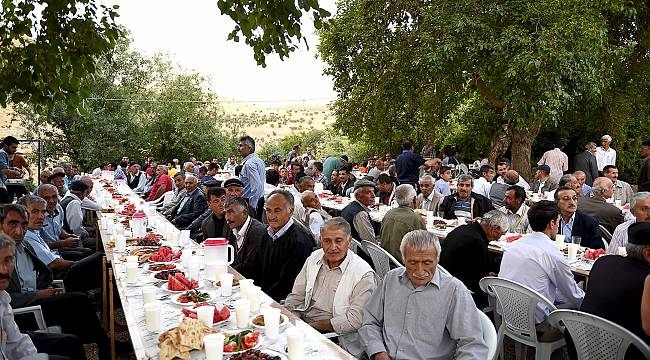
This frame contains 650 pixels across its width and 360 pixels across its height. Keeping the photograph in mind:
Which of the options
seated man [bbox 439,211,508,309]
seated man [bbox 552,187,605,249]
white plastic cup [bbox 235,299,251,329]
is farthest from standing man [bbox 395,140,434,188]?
white plastic cup [bbox 235,299,251,329]

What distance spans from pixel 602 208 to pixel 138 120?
23095 mm

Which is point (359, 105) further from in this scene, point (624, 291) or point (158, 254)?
point (624, 291)

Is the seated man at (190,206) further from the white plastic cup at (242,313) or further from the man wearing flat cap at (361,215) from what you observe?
the white plastic cup at (242,313)

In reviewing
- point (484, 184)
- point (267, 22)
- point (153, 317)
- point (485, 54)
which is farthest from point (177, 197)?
point (153, 317)

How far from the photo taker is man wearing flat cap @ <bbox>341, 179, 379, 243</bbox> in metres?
5.79

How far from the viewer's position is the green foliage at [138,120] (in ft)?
75.9

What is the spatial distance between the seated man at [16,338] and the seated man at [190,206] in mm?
4326

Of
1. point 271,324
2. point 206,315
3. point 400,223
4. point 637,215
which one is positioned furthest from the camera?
point 400,223

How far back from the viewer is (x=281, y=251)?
4.37 meters

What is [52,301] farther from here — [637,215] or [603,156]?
[603,156]

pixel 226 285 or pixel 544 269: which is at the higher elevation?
pixel 226 285

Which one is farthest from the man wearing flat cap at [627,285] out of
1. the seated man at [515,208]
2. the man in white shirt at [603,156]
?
the man in white shirt at [603,156]

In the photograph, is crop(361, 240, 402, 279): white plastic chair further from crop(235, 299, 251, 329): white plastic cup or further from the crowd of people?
crop(235, 299, 251, 329): white plastic cup

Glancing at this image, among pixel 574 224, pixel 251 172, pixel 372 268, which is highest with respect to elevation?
pixel 251 172
